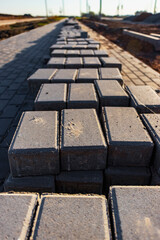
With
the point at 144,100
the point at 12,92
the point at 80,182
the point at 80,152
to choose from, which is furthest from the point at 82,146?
the point at 12,92

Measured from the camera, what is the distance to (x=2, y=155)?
237 centimetres

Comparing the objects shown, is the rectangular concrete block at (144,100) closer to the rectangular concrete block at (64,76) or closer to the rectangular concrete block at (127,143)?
the rectangular concrete block at (127,143)

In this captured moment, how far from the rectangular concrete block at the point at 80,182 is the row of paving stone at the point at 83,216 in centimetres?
45

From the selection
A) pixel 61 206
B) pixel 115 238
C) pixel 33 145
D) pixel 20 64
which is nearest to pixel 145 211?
pixel 115 238

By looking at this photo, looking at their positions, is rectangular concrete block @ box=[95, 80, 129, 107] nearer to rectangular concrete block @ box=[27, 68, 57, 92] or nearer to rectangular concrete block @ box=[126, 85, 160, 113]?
rectangular concrete block @ box=[126, 85, 160, 113]

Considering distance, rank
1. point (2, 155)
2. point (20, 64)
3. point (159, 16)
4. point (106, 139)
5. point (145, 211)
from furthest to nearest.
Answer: point (159, 16) < point (20, 64) < point (2, 155) < point (106, 139) < point (145, 211)

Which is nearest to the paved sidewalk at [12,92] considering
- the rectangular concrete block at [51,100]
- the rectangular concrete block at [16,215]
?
the rectangular concrete block at [51,100]

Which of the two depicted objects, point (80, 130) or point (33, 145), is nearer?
point (33, 145)

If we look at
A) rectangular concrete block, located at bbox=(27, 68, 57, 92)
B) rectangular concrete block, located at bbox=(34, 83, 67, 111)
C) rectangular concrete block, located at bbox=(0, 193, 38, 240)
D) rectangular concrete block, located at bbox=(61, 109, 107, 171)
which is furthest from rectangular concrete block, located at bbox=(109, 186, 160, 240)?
rectangular concrete block, located at bbox=(27, 68, 57, 92)

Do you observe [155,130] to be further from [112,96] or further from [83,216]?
[83,216]

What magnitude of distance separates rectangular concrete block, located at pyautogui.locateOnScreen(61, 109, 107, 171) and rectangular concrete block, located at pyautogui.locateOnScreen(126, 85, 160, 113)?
79cm

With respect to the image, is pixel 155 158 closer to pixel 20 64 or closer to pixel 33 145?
pixel 33 145

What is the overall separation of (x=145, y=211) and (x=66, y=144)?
82 cm

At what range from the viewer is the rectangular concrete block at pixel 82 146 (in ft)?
5.47
